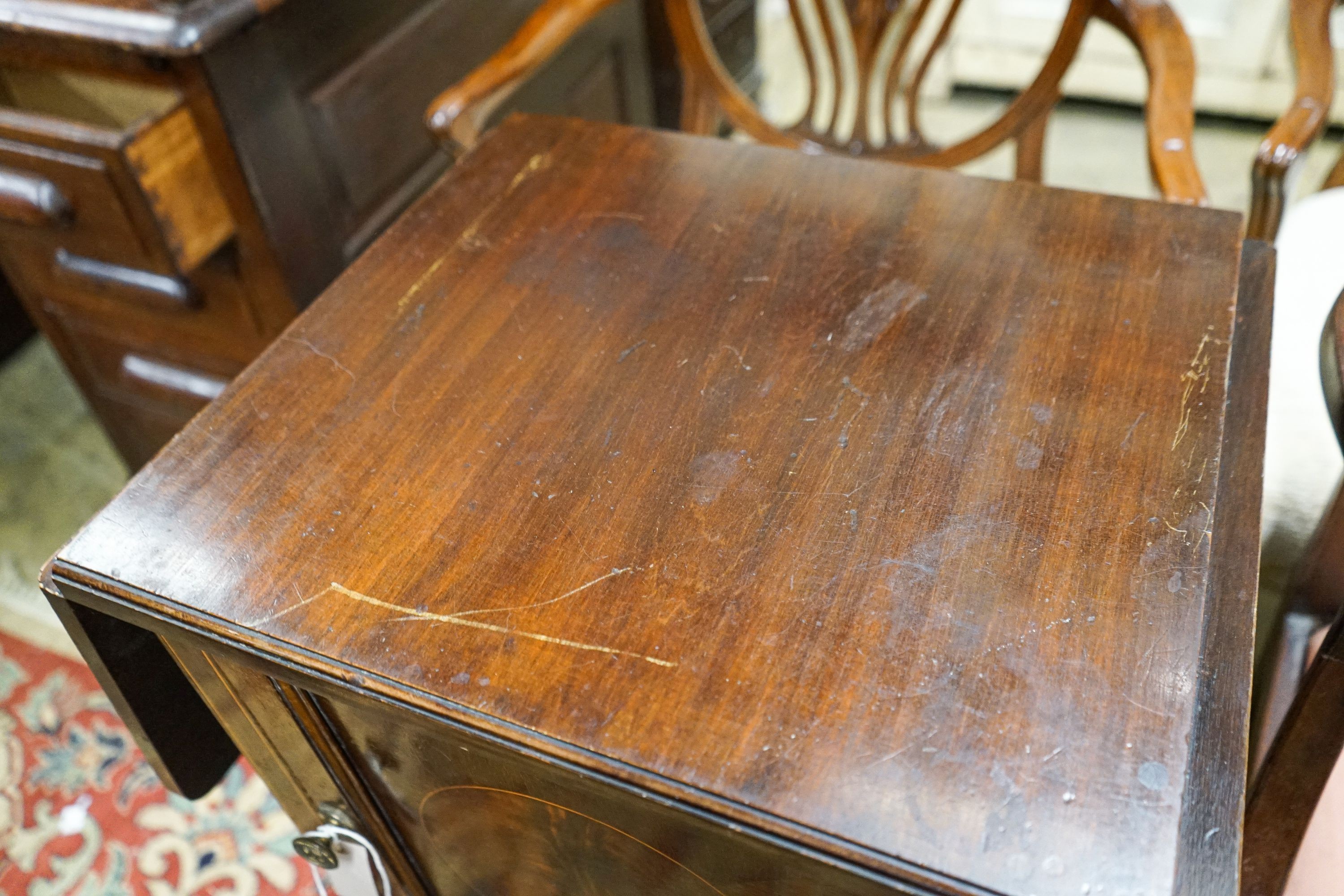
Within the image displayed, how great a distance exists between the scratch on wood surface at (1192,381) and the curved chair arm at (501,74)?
→ 61 cm

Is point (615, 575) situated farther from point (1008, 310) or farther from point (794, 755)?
point (1008, 310)

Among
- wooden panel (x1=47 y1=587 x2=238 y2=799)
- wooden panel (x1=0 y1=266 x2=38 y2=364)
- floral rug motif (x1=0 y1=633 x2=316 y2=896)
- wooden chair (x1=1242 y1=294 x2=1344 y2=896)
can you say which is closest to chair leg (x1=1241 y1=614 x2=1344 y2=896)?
wooden chair (x1=1242 y1=294 x2=1344 y2=896)

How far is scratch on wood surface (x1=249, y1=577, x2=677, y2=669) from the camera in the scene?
1.59 feet

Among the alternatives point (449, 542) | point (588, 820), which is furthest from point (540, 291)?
point (588, 820)

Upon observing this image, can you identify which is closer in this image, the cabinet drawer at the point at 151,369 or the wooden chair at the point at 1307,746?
the wooden chair at the point at 1307,746

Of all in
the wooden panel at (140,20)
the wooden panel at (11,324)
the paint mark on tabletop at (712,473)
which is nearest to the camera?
the paint mark on tabletop at (712,473)

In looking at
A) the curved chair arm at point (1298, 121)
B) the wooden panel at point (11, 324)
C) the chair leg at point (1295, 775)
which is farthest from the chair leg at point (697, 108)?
the wooden panel at point (11, 324)

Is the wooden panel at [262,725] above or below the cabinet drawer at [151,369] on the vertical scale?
above

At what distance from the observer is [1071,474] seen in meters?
0.55

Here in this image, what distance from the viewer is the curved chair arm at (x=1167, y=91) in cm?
78

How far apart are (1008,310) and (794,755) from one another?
0.35m

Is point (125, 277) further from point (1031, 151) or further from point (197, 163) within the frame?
point (1031, 151)

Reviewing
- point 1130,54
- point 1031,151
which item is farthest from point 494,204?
point 1130,54

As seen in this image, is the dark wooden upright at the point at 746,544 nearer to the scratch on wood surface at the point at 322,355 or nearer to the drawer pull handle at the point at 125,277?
the scratch on wood surface at the point at 322,355
